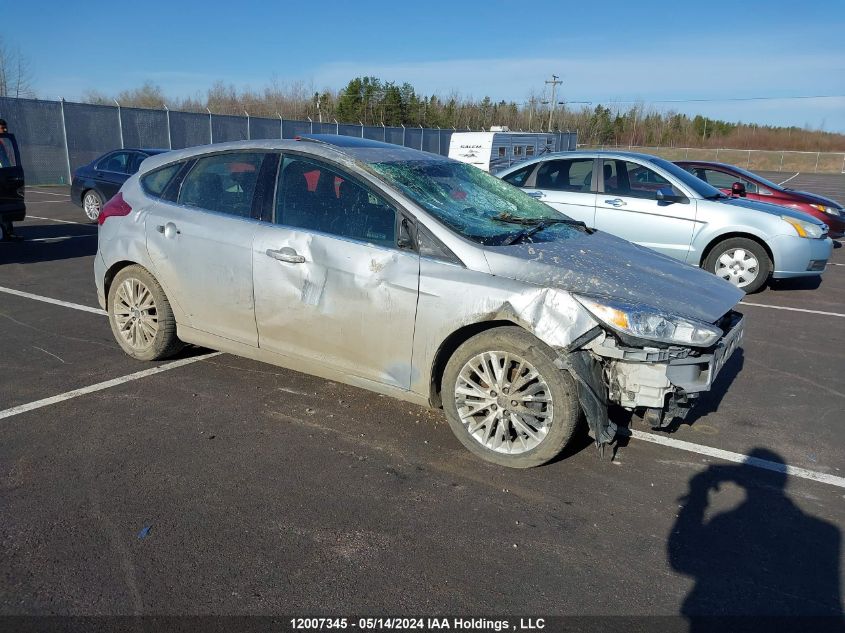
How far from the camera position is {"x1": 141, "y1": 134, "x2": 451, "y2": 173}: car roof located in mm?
4395

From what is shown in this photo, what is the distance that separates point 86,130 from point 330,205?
72.1 ft

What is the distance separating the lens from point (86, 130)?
74.2 feet

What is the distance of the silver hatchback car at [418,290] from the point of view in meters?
3.57

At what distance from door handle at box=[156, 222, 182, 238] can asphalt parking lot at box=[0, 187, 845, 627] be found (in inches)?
42.1

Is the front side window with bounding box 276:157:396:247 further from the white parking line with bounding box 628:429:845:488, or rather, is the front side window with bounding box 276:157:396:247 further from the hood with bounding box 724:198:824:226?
the hood with bounding box 724:198:824:226

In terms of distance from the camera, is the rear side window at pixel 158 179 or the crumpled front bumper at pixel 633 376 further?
the rear side window at pixel 158 179

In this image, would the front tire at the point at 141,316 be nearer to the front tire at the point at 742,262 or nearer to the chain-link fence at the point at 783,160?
the front tire at the point at 742,262

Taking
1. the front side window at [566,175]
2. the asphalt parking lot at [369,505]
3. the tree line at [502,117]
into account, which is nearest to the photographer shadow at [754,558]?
the asphalt parking lot at [369,505]

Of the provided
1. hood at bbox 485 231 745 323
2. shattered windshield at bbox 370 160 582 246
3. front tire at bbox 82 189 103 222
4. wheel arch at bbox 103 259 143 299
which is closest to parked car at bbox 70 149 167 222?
front tire at bbox 82 189 103 222

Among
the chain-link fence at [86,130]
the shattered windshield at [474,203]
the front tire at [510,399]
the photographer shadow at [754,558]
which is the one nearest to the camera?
the photographer shadow at [754,558]

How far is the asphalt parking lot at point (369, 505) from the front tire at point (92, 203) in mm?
8991

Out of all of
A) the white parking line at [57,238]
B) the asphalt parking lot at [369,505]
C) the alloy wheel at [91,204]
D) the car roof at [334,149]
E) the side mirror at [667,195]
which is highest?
the car roof at [334,149]

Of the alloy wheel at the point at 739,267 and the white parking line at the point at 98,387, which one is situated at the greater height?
the alloy wheel at the point at 739,267

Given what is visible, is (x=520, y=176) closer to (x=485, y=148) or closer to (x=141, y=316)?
(x=141, y=316)
